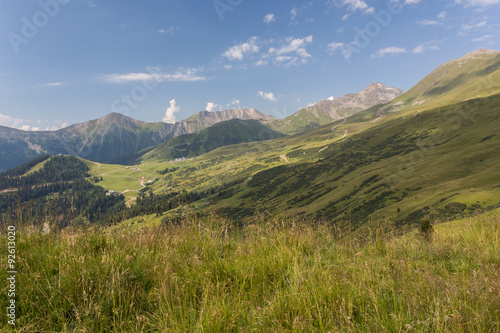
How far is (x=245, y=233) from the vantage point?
23.5 feet

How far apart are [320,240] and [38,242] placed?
6809 mm

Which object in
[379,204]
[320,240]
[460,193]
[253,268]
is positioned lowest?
[379,204]

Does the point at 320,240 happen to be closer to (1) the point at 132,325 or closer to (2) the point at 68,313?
(1) the point at 132,325

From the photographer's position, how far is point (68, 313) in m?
3.34

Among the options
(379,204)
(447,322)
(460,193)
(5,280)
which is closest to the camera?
(447,322)

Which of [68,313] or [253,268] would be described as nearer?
[68,313]

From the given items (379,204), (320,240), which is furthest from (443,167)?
(320,240)

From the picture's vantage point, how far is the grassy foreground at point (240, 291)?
2.85 metres

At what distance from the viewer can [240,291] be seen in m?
3.62

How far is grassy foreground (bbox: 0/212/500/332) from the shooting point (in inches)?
112

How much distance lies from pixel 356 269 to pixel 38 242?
6.76m

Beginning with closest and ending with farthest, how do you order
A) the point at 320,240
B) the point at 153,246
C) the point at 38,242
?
the point at 38,242 → the point at 153,246 → the point at 320,240

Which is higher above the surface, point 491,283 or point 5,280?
point 5,280

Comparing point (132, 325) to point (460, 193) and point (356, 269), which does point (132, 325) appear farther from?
point (460, 193)
